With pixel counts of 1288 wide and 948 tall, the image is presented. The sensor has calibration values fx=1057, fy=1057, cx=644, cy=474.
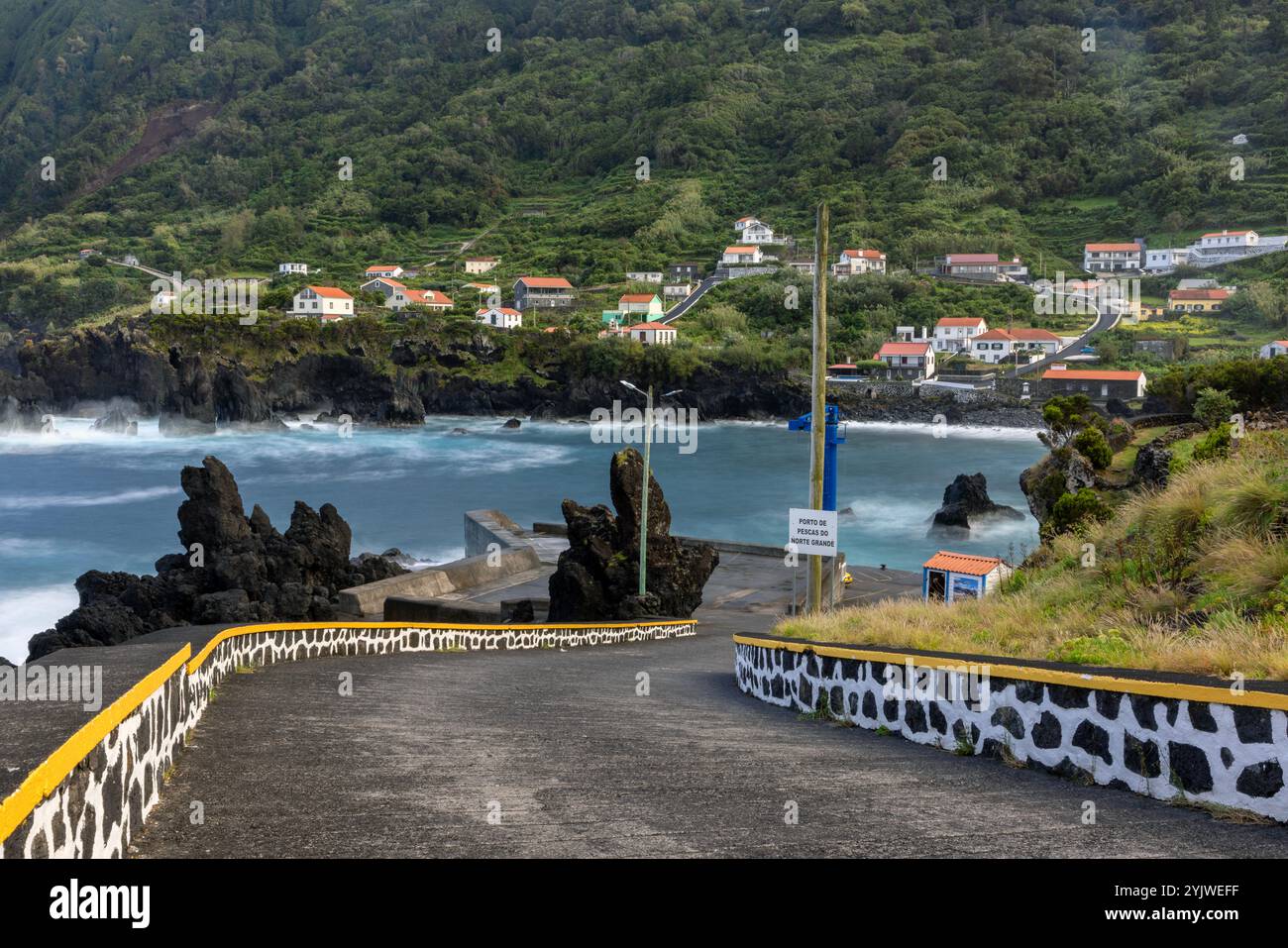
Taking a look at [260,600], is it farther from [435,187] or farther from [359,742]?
[435,187]

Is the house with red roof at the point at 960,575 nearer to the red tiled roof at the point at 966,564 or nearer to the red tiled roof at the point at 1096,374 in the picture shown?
the red tiled roof at the point at 966,564

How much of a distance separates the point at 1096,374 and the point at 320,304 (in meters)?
85.8

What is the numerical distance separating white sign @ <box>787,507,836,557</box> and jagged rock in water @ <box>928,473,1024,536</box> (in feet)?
139

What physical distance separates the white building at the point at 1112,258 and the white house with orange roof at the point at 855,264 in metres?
26.1

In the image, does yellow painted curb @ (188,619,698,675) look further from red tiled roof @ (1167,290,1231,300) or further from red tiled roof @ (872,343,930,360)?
red tiled roof @ (1167,290,1231,300)

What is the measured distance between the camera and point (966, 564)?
2278 cm

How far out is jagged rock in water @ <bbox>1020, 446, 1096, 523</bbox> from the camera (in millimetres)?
32906

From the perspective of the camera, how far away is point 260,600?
30328mm

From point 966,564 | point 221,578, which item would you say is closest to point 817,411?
point 966,564

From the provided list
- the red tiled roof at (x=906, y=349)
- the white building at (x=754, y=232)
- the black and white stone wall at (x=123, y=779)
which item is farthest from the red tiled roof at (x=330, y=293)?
the black and white stone wall at (x=123, y=779)

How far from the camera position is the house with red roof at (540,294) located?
138 m

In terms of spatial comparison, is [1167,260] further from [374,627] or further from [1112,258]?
[374,627]

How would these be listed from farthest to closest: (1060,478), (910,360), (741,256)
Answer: (741,256), (910,360), (1060,478)

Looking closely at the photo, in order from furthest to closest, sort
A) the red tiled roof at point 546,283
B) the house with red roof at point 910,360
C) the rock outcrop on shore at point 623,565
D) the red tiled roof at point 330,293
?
the red tiled roof at point 546,283 → the red tiled roof at point 330,293 → the house with red roof at point 910,360 → the rock outcrop on shore at point 623,565
